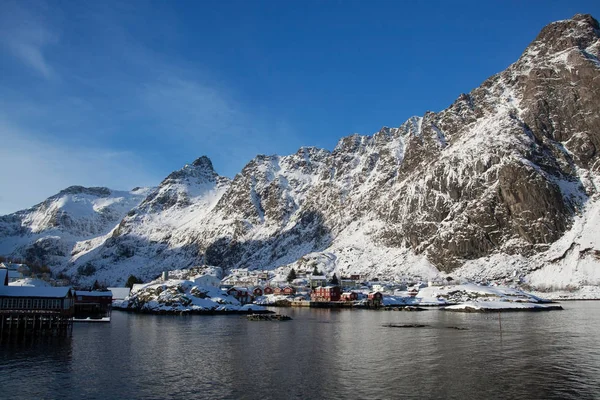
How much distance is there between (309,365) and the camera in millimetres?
52281

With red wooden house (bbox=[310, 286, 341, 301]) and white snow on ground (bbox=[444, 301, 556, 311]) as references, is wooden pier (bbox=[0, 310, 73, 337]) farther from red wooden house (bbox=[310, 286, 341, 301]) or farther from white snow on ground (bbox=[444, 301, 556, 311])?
red wooden house (bbox=[310, 286, 341, 301])

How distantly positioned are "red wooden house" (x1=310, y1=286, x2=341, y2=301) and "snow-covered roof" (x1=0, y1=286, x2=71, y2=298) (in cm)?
10799

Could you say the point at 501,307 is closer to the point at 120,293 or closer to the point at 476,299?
the point at 476,299

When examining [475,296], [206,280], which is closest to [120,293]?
[206,280]

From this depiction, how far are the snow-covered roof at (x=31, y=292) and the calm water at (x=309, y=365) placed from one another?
45.7 ft

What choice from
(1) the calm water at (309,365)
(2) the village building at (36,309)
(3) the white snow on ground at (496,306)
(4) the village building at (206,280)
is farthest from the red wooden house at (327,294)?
(2) the village building at (36,309)

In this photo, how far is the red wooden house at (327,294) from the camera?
602 feet

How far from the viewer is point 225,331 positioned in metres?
88.1

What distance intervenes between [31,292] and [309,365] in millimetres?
61363

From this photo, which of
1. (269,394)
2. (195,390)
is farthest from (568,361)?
(195,390)

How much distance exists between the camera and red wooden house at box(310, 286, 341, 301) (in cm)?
18338

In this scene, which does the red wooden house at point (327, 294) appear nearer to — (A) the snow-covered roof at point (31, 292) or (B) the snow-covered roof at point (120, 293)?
(B) the snow-covered roof at point (120, 293)

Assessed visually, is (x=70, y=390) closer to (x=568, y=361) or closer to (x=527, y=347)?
(x=568, y=361)

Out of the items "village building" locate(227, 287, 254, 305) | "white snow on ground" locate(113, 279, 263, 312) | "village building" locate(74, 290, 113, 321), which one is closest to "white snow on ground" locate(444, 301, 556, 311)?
"white snow on ground" locate(113, 279, 263, 312)
